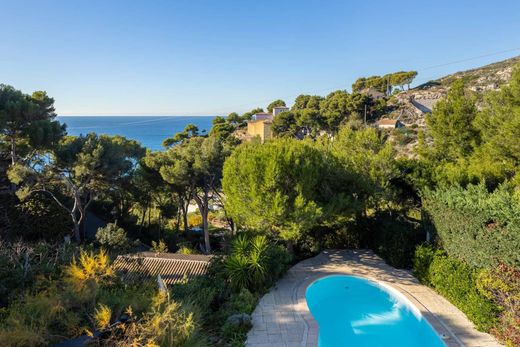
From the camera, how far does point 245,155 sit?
11.2 m

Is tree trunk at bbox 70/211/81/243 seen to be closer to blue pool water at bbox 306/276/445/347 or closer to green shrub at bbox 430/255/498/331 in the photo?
blue pool water at bbox 306/276/445/347

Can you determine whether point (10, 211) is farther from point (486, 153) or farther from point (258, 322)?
point (486, 153)

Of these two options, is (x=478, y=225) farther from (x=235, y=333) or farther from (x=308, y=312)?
(x=235, y=333)

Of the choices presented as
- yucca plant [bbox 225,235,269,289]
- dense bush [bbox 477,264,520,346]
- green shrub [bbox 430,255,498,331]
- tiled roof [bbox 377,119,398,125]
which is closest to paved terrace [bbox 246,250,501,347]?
green shrub [bbox 430,255,498,331]

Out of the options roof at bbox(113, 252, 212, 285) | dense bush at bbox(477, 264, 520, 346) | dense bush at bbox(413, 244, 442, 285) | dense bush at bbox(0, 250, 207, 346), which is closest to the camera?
dense bush at bbox(0, 250, 207, 346)

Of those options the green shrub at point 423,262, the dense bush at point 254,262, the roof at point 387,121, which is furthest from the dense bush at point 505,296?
the roof at point 387,121

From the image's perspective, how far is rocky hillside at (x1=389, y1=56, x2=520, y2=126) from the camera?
53875 millimetres

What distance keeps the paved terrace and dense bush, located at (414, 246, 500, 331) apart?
0.91 feet

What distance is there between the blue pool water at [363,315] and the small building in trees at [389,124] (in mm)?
43255

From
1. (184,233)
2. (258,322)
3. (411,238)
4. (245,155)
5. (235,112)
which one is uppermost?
(235,112)

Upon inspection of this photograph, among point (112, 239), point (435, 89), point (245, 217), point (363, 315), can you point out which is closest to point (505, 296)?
point (363, 315)

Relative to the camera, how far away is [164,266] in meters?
12.0

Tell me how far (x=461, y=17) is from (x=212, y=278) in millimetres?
22689

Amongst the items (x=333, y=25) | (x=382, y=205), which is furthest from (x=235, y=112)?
(x=382, y=205)
